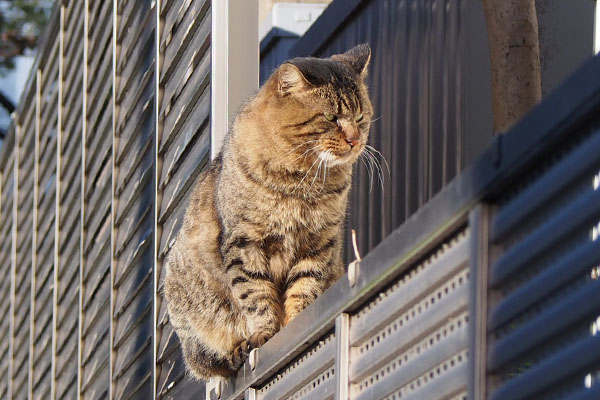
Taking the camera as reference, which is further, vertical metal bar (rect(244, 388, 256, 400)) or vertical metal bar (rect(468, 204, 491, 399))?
vertical metal bar (rect(244, 388, 256, 400))

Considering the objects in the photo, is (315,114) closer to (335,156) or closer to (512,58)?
(335,156)

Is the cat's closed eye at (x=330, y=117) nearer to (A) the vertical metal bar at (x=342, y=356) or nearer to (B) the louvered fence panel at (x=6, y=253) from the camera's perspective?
(A) the vertical metal bar at (x=342, y=356)

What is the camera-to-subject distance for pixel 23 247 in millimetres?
8977

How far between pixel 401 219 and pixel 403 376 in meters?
3.38

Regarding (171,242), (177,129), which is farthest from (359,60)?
(171,242)

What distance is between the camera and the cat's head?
390 centimetres

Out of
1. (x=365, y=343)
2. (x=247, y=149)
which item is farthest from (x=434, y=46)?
(x=365, y=343)

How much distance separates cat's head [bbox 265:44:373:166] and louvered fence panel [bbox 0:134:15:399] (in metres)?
5.70

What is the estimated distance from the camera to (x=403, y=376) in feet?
7.00

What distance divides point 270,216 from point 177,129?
122 centimetres

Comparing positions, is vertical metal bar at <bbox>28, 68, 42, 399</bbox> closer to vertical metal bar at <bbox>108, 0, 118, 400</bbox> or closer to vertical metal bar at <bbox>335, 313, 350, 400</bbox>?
vertical metal bar at <bbox>108, 0, 118, 400</bbox>

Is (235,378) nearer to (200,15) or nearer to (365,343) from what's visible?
(365,343)

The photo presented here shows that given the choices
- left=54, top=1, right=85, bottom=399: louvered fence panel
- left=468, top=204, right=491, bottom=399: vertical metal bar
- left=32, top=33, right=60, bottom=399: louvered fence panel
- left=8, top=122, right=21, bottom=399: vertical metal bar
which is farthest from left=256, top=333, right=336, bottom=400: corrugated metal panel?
left=8, top=122, right=21, bottom=399: vertical metal bar

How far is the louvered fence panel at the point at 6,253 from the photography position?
9.28m
